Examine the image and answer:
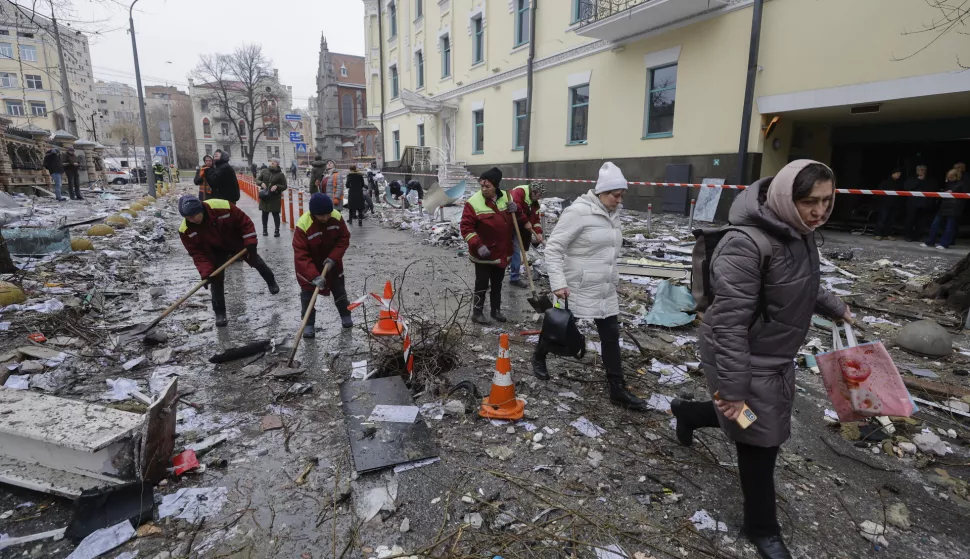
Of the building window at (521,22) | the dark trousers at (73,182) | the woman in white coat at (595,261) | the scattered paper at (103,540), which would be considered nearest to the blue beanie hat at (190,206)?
the scattered paper at (103,540)

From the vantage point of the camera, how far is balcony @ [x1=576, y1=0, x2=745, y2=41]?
11172mm

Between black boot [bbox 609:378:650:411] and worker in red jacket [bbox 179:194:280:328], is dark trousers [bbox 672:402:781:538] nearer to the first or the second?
black boot [bbox 609:378:650:411]

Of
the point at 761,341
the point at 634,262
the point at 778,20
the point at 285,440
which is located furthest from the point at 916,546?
the point at 778,20

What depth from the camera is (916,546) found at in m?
2.26

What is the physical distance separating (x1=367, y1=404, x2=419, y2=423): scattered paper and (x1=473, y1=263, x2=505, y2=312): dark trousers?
2.11m

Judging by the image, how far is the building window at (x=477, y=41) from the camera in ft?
66.3

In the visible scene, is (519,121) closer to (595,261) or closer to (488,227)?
(488,227)

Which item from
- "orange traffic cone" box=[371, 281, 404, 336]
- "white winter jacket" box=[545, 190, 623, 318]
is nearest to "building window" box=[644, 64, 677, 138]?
"orange traffic cone" box=[371, 281, 404, 336]

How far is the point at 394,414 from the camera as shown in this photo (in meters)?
3.32

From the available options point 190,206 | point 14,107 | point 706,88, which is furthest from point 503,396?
point 14,107

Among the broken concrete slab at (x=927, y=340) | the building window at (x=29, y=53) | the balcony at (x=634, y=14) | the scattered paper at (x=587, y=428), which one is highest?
the building window at (x=29, y=53)

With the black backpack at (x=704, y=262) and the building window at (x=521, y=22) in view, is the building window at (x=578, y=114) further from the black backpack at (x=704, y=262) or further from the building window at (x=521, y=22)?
the black backpack at (x=704, y=262)

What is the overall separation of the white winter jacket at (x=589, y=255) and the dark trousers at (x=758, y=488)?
1.42 m

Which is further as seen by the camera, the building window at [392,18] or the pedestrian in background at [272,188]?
the building window at [392,18]
